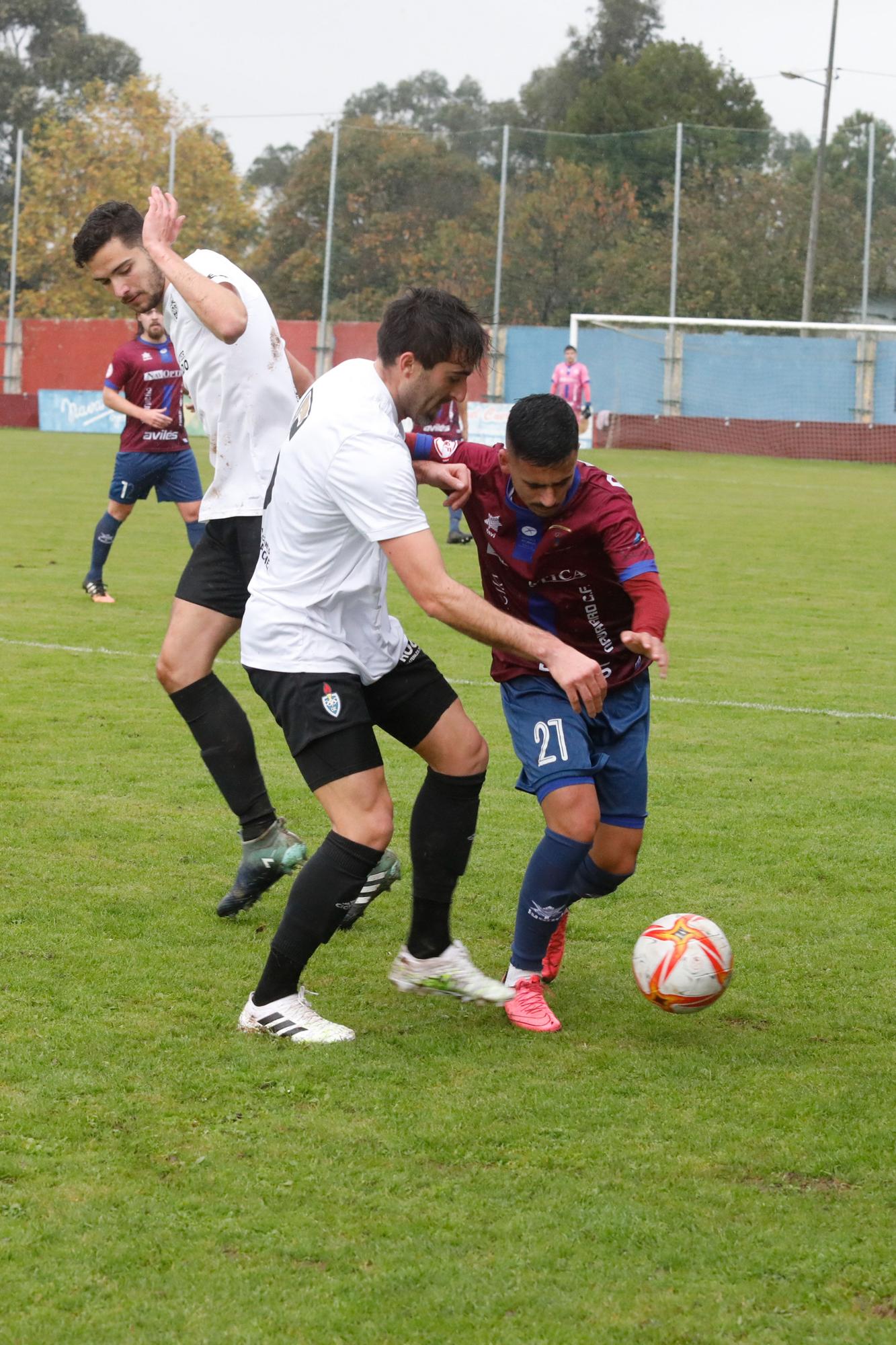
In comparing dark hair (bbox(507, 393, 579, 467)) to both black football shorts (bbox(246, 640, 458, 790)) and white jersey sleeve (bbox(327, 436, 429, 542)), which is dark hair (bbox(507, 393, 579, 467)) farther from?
black football shorts (bbox(246, 640, 458, 790))

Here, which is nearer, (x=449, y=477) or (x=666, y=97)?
(x=449, y=477)

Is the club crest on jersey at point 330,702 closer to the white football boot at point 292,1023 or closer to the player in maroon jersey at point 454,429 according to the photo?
the white football boot at point 292,1023

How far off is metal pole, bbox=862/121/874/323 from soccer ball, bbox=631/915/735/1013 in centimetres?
3684

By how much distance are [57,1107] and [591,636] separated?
6.25 feet

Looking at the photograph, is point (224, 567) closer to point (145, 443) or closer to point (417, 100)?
point (145, 443)

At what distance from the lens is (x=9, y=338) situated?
1726 inches

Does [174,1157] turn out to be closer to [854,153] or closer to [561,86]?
[854,153]

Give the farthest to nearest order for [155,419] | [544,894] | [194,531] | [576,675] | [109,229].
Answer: [194,531] < [155,419] < [109,229] < [544,894] < [576,675]

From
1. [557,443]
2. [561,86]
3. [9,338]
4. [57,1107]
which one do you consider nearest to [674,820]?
[557,443]

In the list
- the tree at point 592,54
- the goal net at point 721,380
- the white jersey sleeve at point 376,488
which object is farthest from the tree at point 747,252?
the white jersey sleeve at point 376,488

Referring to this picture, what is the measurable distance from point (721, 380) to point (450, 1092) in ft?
119

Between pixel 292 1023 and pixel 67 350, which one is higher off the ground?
pixel 67 350

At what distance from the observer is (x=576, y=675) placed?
3.81 meters

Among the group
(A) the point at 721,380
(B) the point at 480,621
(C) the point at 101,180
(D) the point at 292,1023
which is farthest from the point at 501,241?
(D) the point at 292,1023
